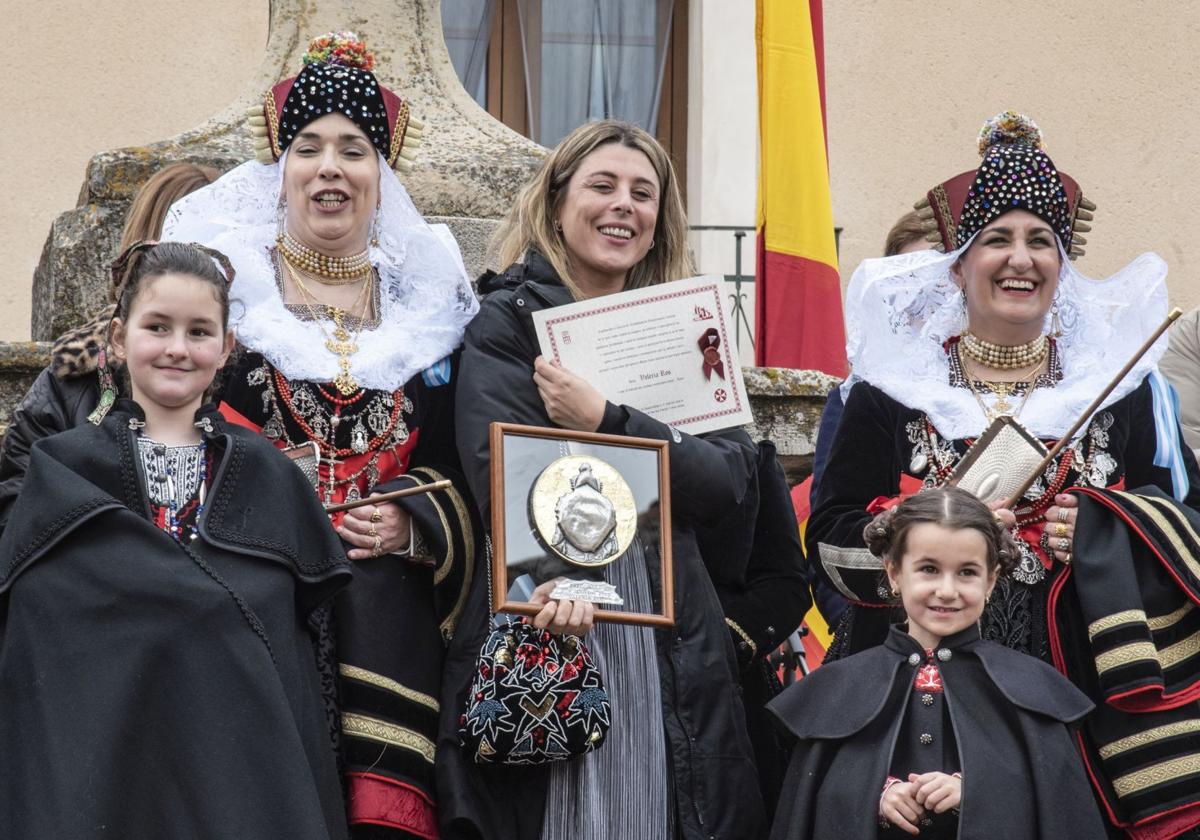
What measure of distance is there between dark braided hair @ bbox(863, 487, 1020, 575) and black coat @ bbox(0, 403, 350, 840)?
121cm

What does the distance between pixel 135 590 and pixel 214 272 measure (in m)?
0.68

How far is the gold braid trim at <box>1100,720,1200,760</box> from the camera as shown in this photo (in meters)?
4.19

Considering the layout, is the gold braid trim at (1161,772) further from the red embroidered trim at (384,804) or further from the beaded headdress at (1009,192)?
the red embroidered trim at (384,804)

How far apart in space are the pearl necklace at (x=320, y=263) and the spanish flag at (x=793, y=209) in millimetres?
2333

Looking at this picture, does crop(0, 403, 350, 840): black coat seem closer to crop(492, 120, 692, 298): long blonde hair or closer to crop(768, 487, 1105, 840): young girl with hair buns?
crop(768, 487, 1105, 840): young girl with hair buns

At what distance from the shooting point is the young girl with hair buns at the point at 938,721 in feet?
12.9

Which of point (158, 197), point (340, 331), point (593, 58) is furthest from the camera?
point (593, 58)

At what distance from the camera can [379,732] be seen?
13.6 ft

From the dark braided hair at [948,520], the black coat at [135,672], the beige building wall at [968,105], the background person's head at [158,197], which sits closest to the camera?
the black coat at [135,672]

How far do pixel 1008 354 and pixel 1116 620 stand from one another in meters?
0.71

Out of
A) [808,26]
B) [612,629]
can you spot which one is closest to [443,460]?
[612,629]

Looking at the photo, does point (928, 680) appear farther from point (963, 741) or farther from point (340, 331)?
point (340, 331)

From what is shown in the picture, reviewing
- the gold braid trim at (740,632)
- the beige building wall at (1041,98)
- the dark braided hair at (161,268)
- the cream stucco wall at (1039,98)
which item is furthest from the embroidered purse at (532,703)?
the beige building wall at (1041,98)

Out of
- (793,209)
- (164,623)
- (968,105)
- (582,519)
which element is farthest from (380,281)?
(968,105)
